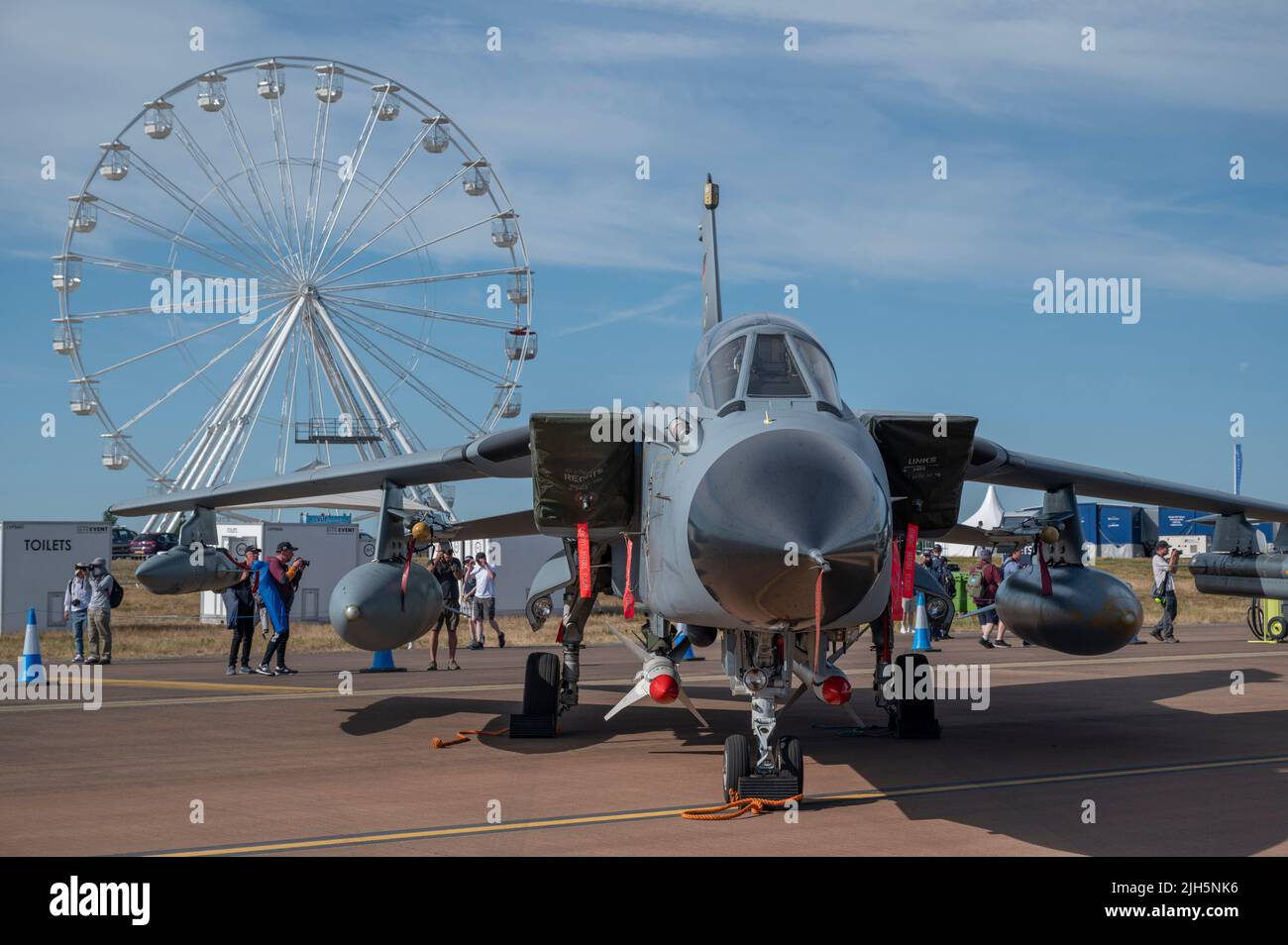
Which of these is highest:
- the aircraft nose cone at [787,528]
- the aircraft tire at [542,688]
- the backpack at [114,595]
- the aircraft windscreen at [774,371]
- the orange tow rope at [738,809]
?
the aircraft windscreen at [774,371]

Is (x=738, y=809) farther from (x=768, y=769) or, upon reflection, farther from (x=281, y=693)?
(x=281, y=693)

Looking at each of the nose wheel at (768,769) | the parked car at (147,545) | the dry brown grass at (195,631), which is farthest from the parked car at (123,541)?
the nose wheel at (768,769)

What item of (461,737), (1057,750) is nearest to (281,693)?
(461,737)

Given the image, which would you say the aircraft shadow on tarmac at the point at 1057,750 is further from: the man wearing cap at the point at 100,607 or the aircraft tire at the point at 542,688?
the man wearing cap at the point at 100,607

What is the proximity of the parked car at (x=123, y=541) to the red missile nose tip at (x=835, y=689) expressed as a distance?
223 feet

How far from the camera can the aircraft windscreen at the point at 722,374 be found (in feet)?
29.3

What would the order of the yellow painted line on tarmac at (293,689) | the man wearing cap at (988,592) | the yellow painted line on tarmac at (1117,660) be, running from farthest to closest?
the man wearing cap at (988,592), the yellow painted line on tarmac at (1117,660), the yellow painted line on tarmac at (293,689)

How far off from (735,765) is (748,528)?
2379 mm

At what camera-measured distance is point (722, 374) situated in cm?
912

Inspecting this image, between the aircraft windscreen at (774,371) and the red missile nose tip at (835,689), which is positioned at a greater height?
the aircraft windscreen at (774,371)

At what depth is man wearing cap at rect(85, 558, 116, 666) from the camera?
21.2 m
